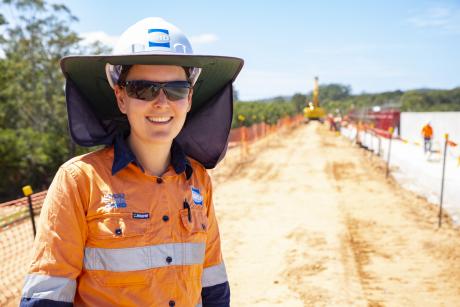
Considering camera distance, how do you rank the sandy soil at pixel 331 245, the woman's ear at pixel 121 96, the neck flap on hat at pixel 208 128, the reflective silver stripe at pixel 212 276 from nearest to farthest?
the woman's ear at pixel 121 96 → the reflective silver stripe at pixel 212 276 → the neck flap on hat at pixel 208 128 → the sandy soil at pixel 331 245

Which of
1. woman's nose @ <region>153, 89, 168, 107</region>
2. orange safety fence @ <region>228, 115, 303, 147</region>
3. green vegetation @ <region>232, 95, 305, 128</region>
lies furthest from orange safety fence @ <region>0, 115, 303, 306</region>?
green vegetation @ <region>232, 95, 305, 128</region>

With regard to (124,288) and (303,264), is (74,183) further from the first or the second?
(303,264)

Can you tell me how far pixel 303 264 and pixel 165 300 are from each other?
531cm

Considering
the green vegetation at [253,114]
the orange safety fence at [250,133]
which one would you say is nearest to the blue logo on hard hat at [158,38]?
the orange safety fence at [250,133]

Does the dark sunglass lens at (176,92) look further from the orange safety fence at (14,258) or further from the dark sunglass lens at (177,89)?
the orange safety fence at (14,258)

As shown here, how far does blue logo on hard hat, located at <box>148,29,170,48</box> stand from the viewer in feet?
5.71

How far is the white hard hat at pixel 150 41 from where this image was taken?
174 centimetres

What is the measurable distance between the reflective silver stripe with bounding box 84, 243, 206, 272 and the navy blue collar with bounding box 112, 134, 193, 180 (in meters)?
0.31

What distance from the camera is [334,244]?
25.2ft

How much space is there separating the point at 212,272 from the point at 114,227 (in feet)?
2.04

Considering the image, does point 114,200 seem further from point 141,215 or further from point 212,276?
point 212,276

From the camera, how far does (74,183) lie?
1.62m

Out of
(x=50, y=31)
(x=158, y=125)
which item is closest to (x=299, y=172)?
(x=50, y=31)

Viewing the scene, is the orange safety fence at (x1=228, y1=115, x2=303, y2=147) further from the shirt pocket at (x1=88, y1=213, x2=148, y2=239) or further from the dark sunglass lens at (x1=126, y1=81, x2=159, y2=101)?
the shirt pocket at (x1=88, y1=213, x2=148, y2=239)
